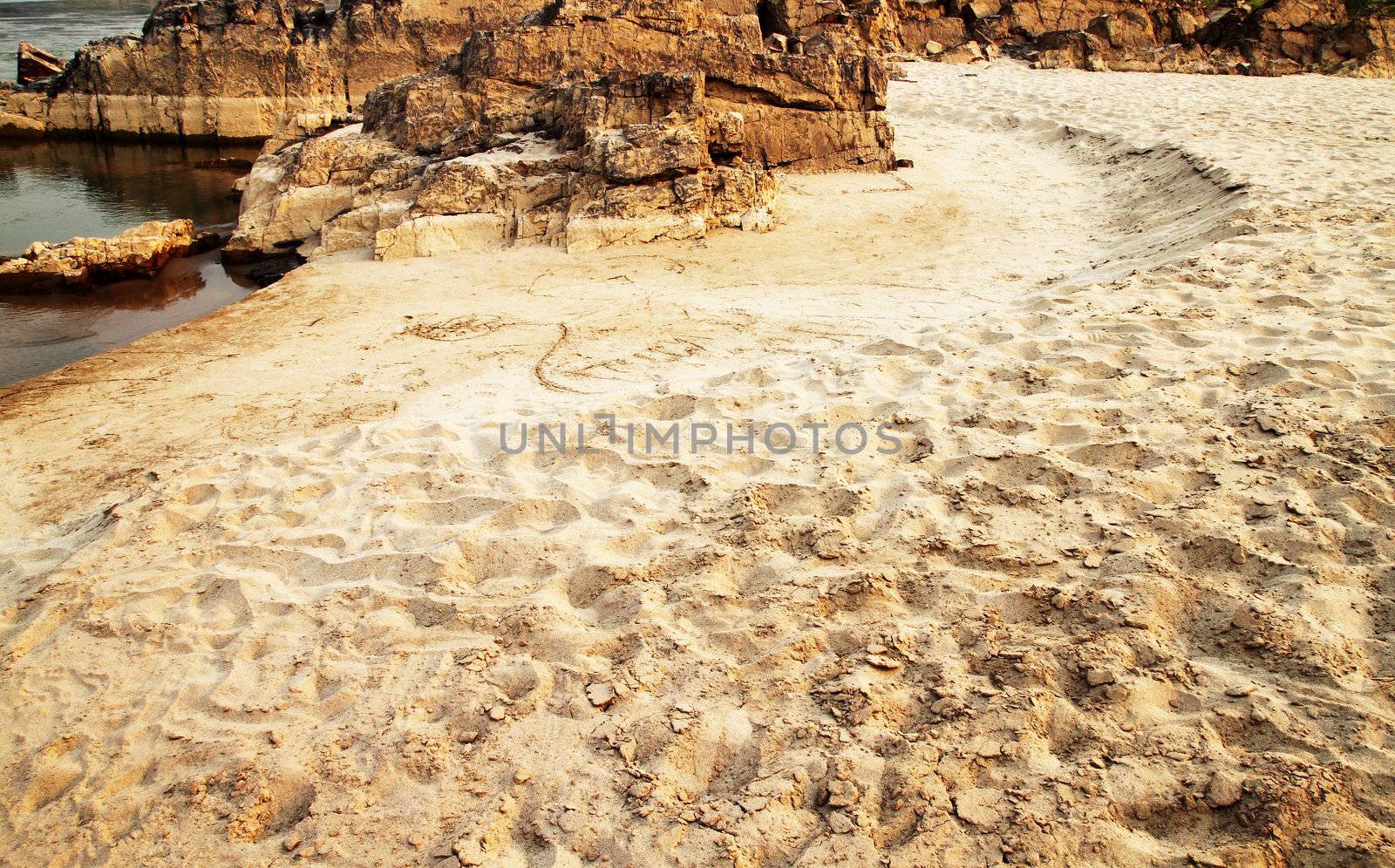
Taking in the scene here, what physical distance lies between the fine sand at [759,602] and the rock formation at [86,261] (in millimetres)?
3914

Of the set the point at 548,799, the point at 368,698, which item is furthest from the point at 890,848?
the point at 368,698

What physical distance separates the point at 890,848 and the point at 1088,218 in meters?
7.16

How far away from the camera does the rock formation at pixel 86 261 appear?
7805 millimetres

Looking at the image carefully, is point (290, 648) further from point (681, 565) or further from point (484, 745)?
point (681, 565)

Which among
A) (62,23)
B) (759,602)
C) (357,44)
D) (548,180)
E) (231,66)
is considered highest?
(62,23)

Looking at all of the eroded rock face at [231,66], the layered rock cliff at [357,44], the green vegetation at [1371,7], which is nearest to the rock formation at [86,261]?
the layered rock cliff at [357,44]

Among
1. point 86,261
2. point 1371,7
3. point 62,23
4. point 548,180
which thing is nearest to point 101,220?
point 86,261

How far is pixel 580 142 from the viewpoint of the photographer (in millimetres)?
8070

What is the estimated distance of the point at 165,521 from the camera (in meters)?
3.16

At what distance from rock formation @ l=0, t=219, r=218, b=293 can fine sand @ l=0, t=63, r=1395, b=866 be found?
3914mm

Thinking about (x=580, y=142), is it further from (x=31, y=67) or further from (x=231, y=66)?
(x=31, y=67)

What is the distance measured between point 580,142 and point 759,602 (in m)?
6.76

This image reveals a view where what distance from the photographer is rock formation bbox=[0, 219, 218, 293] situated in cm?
780

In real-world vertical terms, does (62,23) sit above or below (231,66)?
above
